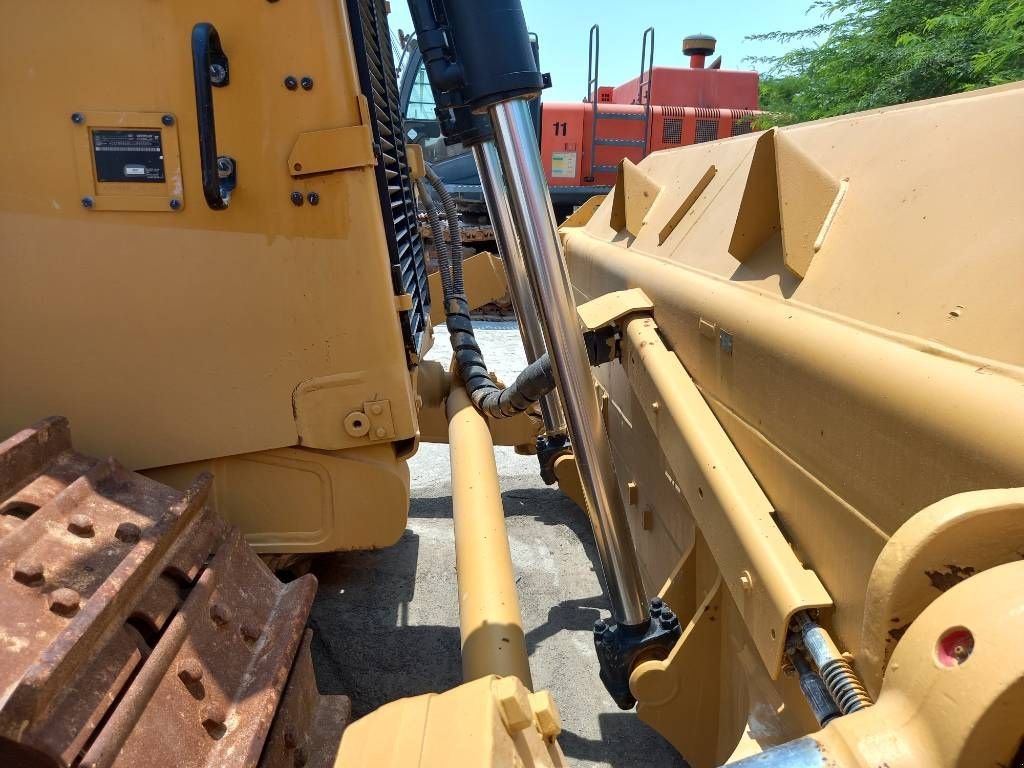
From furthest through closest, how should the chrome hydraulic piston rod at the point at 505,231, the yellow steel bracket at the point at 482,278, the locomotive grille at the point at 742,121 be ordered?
the locomotive grille at the point at 742,121 < the yellow steel bracket at the point at 482,278 < the chrome hydraulic piston rod at the point at 505,231

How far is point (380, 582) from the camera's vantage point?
304 centimetres

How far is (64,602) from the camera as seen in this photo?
123cm

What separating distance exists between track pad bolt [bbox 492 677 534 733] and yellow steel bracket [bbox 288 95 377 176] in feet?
3.85

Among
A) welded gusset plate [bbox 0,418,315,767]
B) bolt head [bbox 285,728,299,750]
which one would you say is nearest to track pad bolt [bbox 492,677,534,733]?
welded gusset plate [bbox 0,418,315,767]

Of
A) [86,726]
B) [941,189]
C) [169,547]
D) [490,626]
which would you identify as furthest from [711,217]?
[86,726]

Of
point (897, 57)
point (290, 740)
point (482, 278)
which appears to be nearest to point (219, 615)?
point (290, 740)

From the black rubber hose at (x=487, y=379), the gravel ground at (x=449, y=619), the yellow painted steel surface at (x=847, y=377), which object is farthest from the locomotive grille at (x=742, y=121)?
the yellow painted steel surface at (x=847, y=377)

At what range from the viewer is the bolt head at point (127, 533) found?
143 centimetres

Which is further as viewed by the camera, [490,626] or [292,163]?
[292,163]

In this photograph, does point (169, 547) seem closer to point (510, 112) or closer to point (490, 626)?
point (490, 626)

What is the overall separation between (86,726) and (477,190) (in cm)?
839

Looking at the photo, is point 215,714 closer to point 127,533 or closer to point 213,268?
point 127,533

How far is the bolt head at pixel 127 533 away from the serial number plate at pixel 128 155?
0.73 m

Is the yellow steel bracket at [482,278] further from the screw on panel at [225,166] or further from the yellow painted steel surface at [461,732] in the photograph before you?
the yellow painted steel surface at [461,732]
